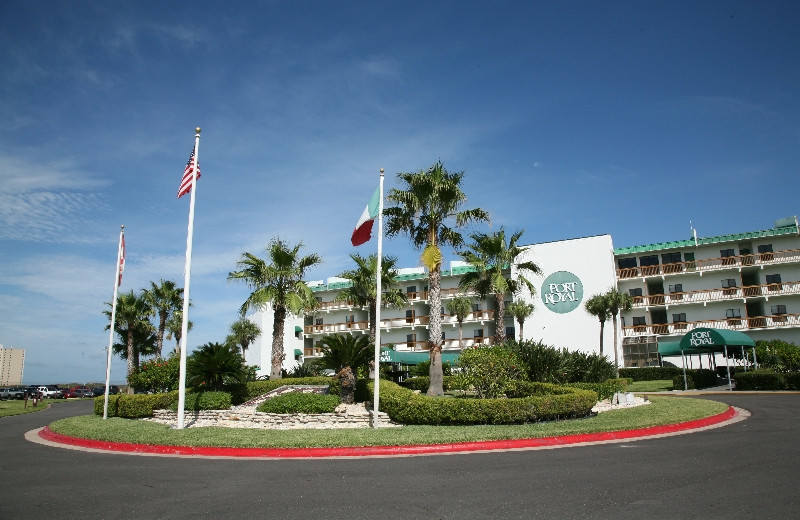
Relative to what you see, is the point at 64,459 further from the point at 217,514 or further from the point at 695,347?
the point at 695,347

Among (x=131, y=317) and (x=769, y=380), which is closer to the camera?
(x=769, y=380)

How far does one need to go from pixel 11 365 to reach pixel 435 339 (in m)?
125

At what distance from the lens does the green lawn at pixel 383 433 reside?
13.3 m

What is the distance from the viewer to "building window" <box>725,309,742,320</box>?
48156 mm

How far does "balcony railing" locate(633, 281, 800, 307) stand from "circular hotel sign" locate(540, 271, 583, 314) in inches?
206

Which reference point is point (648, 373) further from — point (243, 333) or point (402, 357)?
point (243, 333)

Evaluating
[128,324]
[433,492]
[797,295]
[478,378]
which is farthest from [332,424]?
[797,295]

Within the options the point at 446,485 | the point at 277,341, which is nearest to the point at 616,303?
the point at 277,341

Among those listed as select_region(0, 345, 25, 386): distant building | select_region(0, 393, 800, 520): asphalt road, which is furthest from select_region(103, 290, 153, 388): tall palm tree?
select_region(0, 345, 25, 386): distant building

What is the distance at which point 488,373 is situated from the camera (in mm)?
18969

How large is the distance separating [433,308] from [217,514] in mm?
16279

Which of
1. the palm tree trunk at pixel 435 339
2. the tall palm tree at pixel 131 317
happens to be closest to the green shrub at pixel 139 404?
the palm tree trunk at pixel 435 339

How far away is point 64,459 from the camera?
12602 mm

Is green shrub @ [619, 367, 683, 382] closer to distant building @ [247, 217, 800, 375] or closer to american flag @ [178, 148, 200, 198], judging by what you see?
distant building @ [247, 217, 800, 375]
